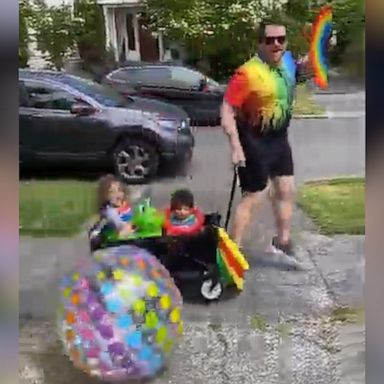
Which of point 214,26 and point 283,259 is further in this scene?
point 283,259

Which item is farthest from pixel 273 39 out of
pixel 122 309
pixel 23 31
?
pixel 122 309

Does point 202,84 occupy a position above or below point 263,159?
above

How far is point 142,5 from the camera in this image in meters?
4.37

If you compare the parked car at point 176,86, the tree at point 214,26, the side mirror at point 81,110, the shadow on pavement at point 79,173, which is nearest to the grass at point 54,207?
the shadow on pavement at point 79,173

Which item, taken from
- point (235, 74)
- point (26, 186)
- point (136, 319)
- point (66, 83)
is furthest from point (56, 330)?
point (235, 74)

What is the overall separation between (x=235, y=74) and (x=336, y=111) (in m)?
0.47

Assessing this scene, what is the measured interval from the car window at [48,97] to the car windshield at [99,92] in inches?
2.3

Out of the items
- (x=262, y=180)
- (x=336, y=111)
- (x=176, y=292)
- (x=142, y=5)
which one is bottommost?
(x=176, y=292)

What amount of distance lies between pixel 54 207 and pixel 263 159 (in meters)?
0.96

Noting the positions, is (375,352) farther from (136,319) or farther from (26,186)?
(26,186)

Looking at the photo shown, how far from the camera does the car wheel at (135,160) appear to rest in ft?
14.5

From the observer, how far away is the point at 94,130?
441 cm

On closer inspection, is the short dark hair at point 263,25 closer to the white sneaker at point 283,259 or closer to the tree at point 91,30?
the tree at point 91,30

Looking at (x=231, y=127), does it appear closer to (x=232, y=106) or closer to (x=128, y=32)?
(x=232, y=106)
